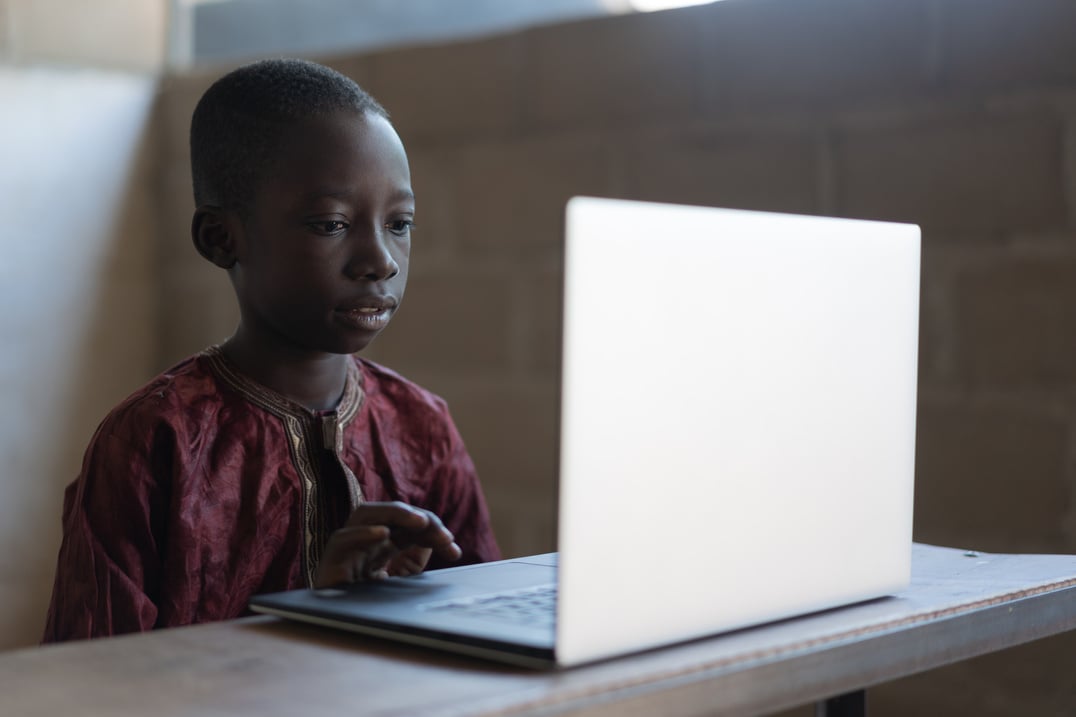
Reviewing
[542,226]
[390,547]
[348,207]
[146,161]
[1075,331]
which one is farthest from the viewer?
[146,161]

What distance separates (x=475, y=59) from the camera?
228 cm

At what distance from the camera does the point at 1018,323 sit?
170 cm

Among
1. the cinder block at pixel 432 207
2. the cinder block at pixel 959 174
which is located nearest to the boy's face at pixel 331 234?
the cinder block at pixel 959 174

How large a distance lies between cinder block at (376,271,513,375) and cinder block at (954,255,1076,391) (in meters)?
0.76

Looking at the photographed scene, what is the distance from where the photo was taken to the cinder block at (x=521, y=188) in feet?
7.05

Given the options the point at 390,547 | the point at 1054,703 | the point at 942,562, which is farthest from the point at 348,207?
the point at 1054,703

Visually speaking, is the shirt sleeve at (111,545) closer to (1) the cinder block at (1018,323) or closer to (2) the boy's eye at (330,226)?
(2) the boy's eye at (330,226)

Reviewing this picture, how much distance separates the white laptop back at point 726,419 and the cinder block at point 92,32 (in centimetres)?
206

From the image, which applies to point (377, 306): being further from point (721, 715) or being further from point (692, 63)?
point (692, 63)

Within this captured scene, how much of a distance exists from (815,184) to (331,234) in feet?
2.96

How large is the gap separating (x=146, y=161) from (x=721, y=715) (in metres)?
2.30

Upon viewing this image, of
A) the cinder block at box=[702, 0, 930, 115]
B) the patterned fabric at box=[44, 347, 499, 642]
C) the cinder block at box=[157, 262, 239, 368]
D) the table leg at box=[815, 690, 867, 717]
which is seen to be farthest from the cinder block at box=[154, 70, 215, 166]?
the table leg at box=[815, 690, 867, 717]

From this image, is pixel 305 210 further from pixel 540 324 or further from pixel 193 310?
pixel 193 310

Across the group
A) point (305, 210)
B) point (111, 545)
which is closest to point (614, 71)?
point (305, 210)
